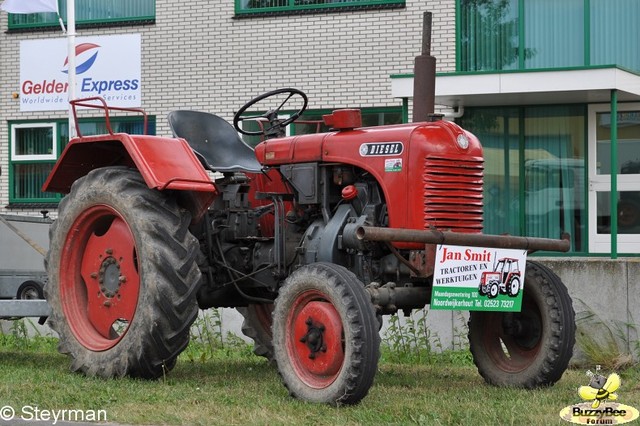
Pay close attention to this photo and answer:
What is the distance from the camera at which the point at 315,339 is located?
7.67 metres

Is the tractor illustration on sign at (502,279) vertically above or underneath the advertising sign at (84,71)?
underneath

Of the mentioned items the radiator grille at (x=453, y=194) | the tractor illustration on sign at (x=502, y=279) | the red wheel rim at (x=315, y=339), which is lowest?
the red wheel rim at (x=315, y=339)

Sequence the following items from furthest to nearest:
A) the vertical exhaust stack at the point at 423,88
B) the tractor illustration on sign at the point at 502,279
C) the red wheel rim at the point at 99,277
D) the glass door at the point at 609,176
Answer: the glass door at the point at 609,176
the vertical exhaust stack at the point at 423,88
the red wheel rim at the point at 99,277
the tractor illustration on sign at the point at 502,279

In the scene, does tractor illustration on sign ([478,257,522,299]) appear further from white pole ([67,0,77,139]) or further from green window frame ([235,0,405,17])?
white pole ([67,0,77,139])

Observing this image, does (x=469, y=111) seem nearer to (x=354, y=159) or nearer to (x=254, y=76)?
(x=254, y=76)

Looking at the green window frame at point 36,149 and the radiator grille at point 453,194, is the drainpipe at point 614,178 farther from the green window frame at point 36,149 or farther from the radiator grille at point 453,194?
the green window frame at point 36,149

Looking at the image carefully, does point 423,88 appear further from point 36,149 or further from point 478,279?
point 36,149

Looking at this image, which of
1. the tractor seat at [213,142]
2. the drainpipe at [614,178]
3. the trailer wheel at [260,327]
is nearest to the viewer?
the tractor seat at [213,142]

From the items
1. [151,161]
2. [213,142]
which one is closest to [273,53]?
[213,142]

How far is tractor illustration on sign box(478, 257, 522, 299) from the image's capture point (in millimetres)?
7973

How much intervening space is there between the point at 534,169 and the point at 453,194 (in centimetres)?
783

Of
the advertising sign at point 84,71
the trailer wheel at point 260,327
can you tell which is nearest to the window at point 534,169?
the advertising sign at point 84,71

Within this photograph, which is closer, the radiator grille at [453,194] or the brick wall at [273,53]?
the radiator grille at [453,194]

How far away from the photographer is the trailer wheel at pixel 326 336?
7293mm
